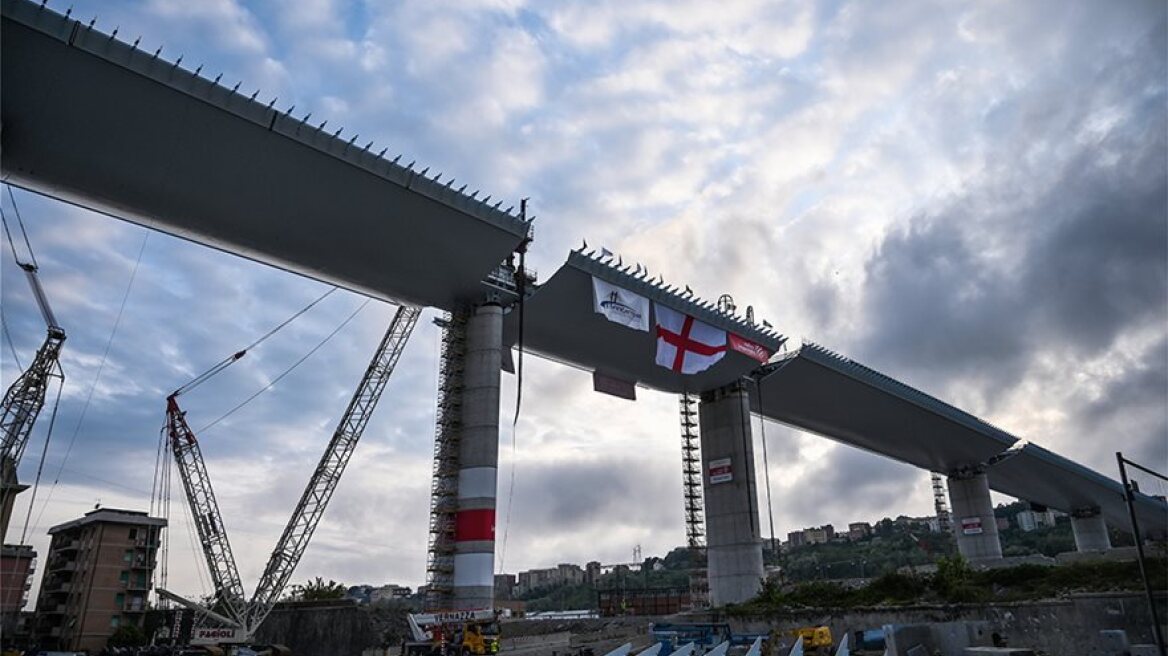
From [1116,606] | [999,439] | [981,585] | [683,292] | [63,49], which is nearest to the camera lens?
[1116,606]

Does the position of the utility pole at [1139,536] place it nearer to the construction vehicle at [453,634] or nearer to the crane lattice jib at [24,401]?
the construction vehicle at [453,634]

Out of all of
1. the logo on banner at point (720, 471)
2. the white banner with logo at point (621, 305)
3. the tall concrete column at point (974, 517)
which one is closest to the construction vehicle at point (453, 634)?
the white banner with logo at point (621, 305)

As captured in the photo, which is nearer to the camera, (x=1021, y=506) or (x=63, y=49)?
(x=63, y=49)

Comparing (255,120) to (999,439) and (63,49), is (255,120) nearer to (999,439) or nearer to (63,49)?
(63,49)

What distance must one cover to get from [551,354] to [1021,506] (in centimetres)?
14101

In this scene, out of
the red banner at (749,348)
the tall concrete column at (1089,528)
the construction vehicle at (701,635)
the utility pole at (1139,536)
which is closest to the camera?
the utility pole at (1139,536)

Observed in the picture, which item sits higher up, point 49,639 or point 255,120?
point 255,120

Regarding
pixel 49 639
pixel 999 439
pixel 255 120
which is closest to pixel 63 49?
pixel 255 120

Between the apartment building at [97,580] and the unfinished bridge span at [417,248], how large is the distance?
4833 cm

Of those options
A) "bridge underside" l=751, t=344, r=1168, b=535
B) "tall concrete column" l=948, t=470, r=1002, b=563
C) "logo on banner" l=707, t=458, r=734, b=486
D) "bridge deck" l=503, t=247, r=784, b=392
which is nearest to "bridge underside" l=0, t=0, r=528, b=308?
"bridge deck" l=503, t=247, r=784, b=392

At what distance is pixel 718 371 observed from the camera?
63.9m

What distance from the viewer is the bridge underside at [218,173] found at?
29781 millimetres

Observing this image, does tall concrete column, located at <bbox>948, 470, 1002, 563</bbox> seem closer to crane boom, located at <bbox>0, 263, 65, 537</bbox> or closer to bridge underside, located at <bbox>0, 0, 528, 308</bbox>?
bridge underside, located at <bbox>0, 0, 528, 308</bbox>

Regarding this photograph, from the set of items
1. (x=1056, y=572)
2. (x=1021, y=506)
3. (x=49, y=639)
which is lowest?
(x=49, y=639)
